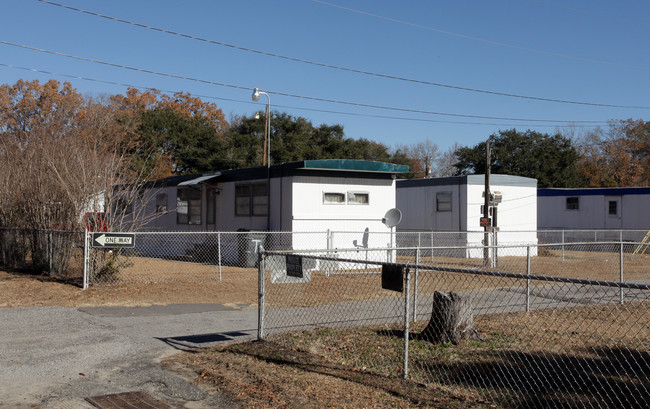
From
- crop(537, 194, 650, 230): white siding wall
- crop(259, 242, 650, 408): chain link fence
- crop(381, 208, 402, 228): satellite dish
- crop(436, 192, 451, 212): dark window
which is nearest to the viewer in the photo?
crop(259, 242, 650, 408): chain link fence

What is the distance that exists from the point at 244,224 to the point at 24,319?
11.5 meters

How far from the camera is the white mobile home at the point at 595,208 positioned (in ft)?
104

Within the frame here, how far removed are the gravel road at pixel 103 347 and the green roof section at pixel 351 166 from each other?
768 centimetres

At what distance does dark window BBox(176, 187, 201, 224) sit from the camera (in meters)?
23.4

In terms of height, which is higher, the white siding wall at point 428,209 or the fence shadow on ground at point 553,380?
the white siding wall at point 428,209

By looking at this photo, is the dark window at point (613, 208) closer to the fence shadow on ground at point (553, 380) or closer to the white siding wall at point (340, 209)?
the white siding wall at point (340, 209)

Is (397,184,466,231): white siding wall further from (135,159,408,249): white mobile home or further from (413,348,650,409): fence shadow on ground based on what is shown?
(413,348,650,409): fence shadow on ground

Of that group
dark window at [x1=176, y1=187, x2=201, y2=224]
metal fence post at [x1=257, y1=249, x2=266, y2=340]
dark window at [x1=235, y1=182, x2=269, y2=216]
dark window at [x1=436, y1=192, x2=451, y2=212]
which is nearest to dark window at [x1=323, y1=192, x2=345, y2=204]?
dark window at [x1=235, y1=182, x2=269, y2=216]

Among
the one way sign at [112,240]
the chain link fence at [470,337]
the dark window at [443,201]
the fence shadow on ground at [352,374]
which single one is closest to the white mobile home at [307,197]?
the one way sign at [112,240]

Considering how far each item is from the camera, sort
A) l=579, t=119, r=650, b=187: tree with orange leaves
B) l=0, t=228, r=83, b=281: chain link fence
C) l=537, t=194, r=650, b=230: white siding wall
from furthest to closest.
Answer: l=579, t=119, r=650, b=187: tree with orange leaves < l=537, t=194, r=650, b=230: white siding wall < l=0, t=228, r=83, b=281: chain link fence

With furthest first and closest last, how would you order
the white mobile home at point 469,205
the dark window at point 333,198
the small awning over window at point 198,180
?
the white mobile home at point 469,205, the small awning over window at point 198,180, the dark window at point 333,198

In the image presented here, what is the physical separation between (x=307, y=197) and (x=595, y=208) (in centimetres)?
2130

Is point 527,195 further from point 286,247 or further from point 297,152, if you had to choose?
point 297,152

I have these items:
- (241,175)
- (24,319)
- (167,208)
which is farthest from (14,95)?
(24,319)
